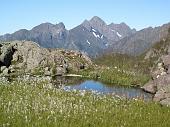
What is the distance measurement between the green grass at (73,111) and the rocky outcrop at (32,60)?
125 feet

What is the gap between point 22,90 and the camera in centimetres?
3659

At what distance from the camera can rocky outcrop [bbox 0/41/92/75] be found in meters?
76.3

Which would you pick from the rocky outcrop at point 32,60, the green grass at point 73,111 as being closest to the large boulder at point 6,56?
the rocky outcrop at point 32,60

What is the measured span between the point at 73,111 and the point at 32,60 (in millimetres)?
51489

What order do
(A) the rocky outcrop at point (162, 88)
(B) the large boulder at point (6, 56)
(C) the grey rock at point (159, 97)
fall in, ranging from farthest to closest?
(B) the large boulder at point (6, 56) < (C) the grey rock at point (159, 97) < (A) the rocky outcrop at point (162, 88)

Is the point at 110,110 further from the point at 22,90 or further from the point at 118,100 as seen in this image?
the point at 22,90

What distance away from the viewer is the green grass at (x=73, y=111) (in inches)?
1010

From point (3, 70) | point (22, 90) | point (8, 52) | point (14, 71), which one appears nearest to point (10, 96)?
point (22, 90)

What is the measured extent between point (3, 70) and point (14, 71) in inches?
198

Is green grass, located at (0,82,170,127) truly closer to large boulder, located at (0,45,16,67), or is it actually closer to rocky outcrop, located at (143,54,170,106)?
rocky outcrop, located at (143,54,170,106)

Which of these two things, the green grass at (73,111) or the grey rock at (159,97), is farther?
the grey rock at (159,97)

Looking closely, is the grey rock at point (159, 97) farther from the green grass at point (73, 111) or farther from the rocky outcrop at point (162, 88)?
the green grass at point (73, 111)

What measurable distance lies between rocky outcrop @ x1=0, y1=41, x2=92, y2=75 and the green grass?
3820cm

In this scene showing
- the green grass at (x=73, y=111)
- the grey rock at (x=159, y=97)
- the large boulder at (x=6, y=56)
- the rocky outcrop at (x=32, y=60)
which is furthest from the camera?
the rocky outcrop at (x=32, y=60)
